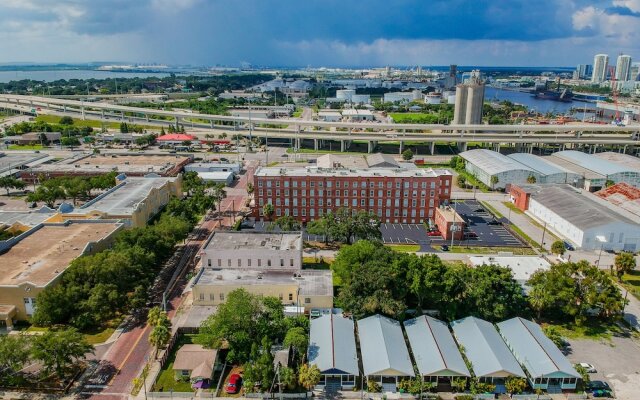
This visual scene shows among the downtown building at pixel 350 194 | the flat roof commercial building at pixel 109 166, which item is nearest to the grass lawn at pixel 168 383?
the downtown building at pixel 350 194

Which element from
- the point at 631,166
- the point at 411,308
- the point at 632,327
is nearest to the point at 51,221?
the point at 411,308

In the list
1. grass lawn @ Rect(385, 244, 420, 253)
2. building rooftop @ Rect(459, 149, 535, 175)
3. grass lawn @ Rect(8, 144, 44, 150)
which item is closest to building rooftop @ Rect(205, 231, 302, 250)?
grass lawn @ Rect(385, 244, 420, 253)

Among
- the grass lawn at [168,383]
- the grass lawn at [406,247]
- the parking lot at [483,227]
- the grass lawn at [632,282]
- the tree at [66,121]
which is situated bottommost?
the grass lawn at [168,383]

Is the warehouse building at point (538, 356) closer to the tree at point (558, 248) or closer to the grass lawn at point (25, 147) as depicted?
the tree at point (558, 248)

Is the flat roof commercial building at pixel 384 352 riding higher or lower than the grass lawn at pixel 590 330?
higher

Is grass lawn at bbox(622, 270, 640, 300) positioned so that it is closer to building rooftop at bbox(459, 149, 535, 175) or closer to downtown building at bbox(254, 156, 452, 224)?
downtown building at bbox(254, 156, 452, 224)

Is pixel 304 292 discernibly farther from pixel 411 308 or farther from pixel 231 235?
pixel 231 235

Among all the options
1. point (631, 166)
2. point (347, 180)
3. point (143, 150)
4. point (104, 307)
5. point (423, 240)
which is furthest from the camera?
point (143, 150)
